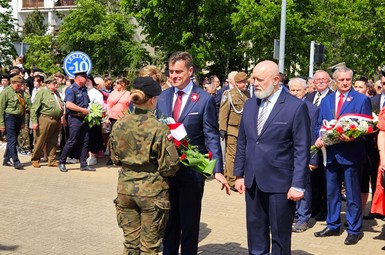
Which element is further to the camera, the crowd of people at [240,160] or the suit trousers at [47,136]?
the suit trousers at [47,136]

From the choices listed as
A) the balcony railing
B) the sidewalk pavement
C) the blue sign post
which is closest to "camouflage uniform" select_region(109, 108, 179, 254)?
the sidewalk pavement

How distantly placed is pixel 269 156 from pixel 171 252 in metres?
1.54

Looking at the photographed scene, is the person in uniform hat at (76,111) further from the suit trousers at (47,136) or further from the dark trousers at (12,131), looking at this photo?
the dark trousers at (12,131)

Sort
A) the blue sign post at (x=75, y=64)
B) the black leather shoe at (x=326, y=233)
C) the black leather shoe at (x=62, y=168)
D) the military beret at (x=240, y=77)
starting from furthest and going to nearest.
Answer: the blue sign post at (x=75, y=64) < the black leather shoe at (x=62, y=168) < the military beret at (x=240, y=77) < the black leather shoe at (x=326, y=233)

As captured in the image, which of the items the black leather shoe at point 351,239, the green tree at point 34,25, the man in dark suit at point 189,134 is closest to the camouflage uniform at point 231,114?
the black leather shoe at point 351,239

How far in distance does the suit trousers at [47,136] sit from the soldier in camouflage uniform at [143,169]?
24.0 feet

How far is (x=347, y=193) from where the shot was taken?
681 cm

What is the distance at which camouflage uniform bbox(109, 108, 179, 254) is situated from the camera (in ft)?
14.6

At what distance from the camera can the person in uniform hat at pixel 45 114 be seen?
37.4ft

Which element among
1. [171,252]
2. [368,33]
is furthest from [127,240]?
[368,33]

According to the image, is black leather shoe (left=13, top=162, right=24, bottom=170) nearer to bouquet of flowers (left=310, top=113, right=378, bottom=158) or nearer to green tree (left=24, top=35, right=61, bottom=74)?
bouquet of flowers (left=310, top=113, right=378, bottom=158)

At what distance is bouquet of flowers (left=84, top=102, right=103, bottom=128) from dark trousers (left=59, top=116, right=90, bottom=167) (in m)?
Result: 0.18

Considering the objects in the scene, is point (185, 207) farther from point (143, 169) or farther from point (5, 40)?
Result: point (5, 40)

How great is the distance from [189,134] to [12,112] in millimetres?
7176
